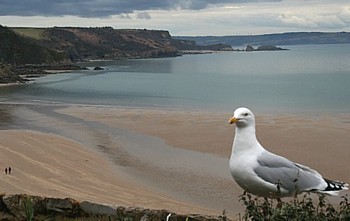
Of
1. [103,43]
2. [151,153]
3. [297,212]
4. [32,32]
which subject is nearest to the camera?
[297,212]

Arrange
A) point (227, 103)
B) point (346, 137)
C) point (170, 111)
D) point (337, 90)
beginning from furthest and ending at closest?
point (337, 90)
point (227, 103)
point (170, 111)
point (346, 137)

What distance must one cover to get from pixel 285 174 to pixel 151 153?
14.9 meters

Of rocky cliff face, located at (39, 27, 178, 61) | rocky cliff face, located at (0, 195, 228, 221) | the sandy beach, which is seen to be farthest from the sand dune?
rocky cliff face, located at (39, 27, 178, 61)

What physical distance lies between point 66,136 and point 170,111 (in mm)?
11168

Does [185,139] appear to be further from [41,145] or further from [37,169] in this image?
[37,169]

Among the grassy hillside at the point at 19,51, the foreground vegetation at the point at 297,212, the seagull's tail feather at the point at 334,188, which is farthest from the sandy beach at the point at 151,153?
the grassy hillside at the point at 19,51

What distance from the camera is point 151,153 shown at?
21453mm

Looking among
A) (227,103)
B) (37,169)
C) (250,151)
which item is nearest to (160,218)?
(250,151)

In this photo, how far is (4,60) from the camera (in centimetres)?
9519

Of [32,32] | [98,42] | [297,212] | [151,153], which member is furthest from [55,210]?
[98,42]

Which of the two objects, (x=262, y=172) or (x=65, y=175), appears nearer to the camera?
(x=262, y=172)

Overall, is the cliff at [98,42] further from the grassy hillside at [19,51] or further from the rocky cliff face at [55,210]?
the rocky cliff face at [55,210]

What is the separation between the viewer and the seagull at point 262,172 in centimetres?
656

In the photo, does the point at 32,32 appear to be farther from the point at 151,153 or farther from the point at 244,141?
the point at 244,141
